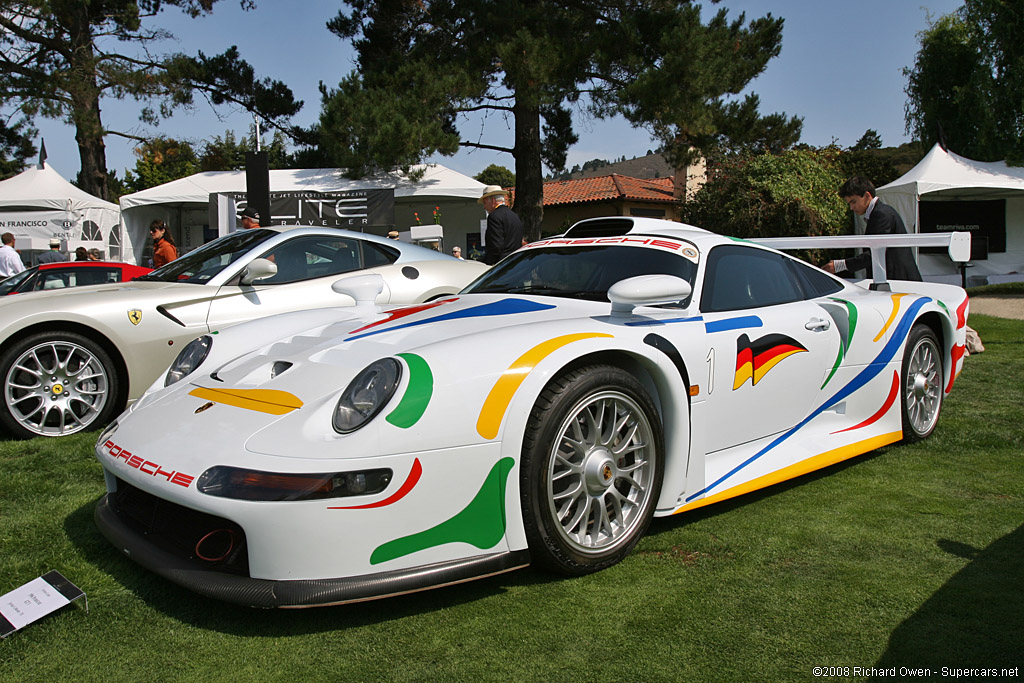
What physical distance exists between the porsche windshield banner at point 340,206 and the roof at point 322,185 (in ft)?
1.53

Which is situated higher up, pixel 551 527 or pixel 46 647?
pixel 551 527

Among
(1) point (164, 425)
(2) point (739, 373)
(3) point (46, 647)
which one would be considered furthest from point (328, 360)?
(2) point (739, 373)

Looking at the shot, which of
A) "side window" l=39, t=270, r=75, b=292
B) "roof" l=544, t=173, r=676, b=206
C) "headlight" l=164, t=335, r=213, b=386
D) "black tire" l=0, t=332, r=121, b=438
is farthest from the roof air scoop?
"roof" l=544, t=173, r=676, b=206

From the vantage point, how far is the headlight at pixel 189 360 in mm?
3115

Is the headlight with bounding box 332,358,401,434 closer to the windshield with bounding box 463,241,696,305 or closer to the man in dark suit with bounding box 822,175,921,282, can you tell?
the windshield with bounding box 463,241,696,305

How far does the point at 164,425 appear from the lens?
2533 mm

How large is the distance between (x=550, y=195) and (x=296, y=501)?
36288 millimetres

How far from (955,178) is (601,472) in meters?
17.5

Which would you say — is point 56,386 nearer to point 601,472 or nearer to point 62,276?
point 601,472

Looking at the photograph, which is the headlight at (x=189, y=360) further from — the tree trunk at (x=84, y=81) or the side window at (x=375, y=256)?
the tree trunk at (x=84, y=81)

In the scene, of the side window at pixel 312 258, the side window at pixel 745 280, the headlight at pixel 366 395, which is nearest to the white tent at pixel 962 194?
the side window at pixel 312 258

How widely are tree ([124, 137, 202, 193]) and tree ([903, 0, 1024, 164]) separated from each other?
3116 centimetres

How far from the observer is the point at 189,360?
126 inches

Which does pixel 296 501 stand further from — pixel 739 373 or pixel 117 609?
pixel 739 373
